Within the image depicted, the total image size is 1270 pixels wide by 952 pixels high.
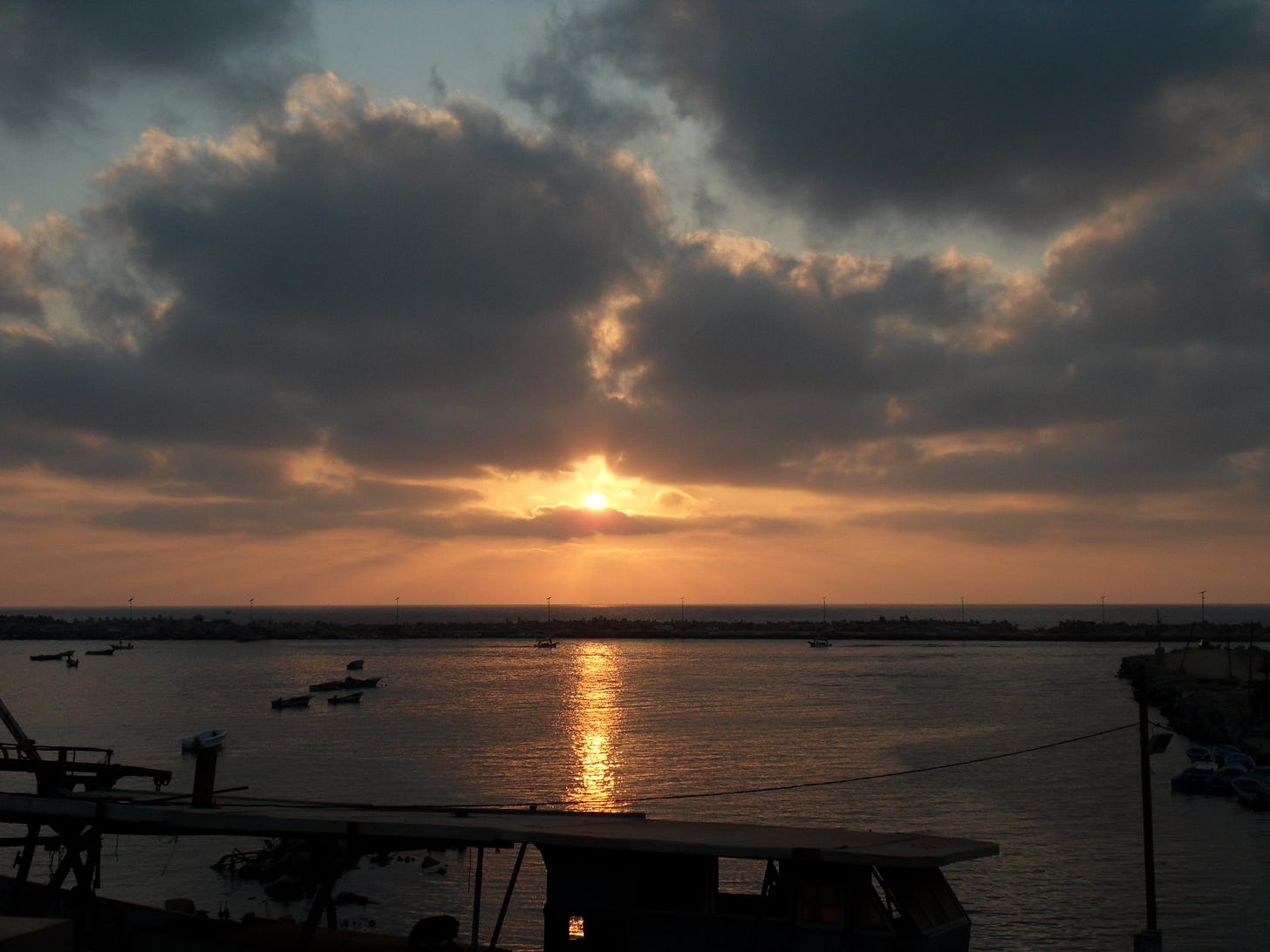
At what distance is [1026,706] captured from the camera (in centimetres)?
10625

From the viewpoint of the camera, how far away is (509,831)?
16578 millimetres

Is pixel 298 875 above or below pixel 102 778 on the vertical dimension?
below

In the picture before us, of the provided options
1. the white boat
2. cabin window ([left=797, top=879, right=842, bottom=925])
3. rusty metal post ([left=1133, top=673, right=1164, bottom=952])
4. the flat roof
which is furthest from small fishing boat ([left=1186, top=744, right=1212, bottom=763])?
the white boat

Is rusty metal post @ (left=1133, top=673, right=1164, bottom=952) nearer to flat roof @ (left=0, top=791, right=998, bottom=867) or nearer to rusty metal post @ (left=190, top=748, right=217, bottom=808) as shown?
flat roof @ (left=0, top=791, right=998, bottom=867)

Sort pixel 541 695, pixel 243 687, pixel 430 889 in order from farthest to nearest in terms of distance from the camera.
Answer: pixel 243 687, pixel 541 695, pixel 430 889

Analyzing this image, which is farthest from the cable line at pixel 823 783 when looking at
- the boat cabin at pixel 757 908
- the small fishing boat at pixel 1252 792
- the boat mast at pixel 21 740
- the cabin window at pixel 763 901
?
the boat cabin at pixel 757 908

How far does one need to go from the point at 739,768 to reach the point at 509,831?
5442cm

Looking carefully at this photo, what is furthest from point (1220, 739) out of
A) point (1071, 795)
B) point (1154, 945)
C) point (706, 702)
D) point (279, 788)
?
point (279, 788)

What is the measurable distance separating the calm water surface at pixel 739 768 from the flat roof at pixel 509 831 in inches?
750

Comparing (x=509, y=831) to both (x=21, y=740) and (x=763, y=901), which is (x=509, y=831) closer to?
(x=763, y=901)

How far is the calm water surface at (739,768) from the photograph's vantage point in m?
39.7

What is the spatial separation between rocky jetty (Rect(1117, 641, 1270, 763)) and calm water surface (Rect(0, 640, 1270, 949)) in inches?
167

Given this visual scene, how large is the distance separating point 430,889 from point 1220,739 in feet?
209

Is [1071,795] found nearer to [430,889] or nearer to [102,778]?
[430,889]
